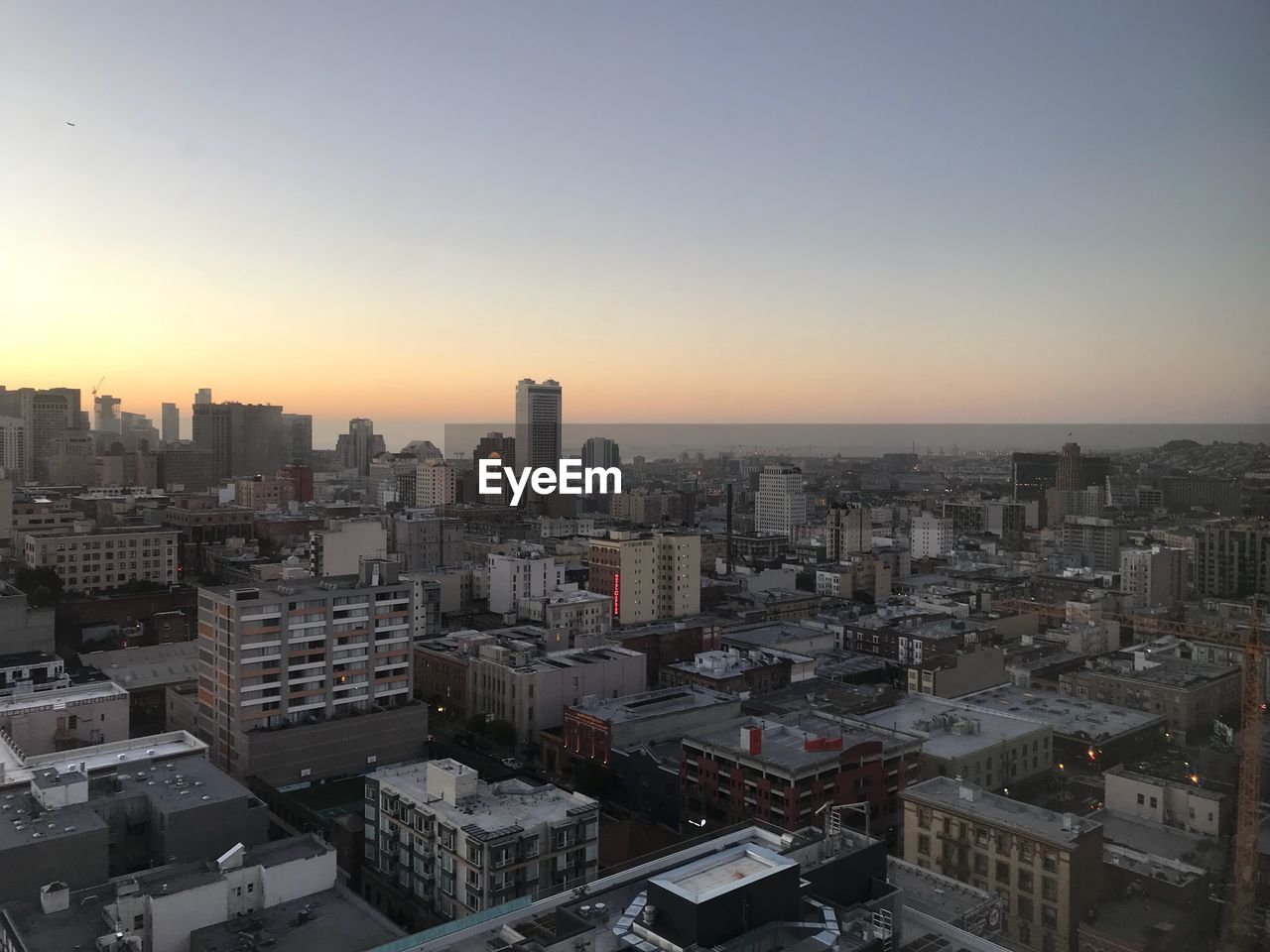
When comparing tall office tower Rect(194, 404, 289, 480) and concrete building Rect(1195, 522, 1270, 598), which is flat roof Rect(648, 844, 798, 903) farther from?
tall office tower Rect(194, 404, 289, 480)

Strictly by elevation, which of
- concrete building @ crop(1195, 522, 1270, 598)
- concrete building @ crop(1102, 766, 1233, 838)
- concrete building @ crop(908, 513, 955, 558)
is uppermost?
concrete building @ crop(1195, 522, 1270, 598)

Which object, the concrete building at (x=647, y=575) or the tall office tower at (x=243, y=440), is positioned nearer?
the concrete building at (x=647, y=575)

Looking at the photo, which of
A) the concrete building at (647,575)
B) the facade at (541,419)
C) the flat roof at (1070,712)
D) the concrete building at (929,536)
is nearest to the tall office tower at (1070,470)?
the flat roof at (1070,712)

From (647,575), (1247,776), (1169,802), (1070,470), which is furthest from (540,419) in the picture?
(1247,776)


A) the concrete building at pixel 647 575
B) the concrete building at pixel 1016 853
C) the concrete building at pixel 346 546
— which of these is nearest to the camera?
the concrete building at pixel 1016 853

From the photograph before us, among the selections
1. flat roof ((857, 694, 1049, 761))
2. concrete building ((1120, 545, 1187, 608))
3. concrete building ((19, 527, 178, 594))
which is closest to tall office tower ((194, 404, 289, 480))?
concrete building ((19, 527, 178, 594))

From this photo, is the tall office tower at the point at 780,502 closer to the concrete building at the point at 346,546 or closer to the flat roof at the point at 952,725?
the concrete building at the point at 346,546
